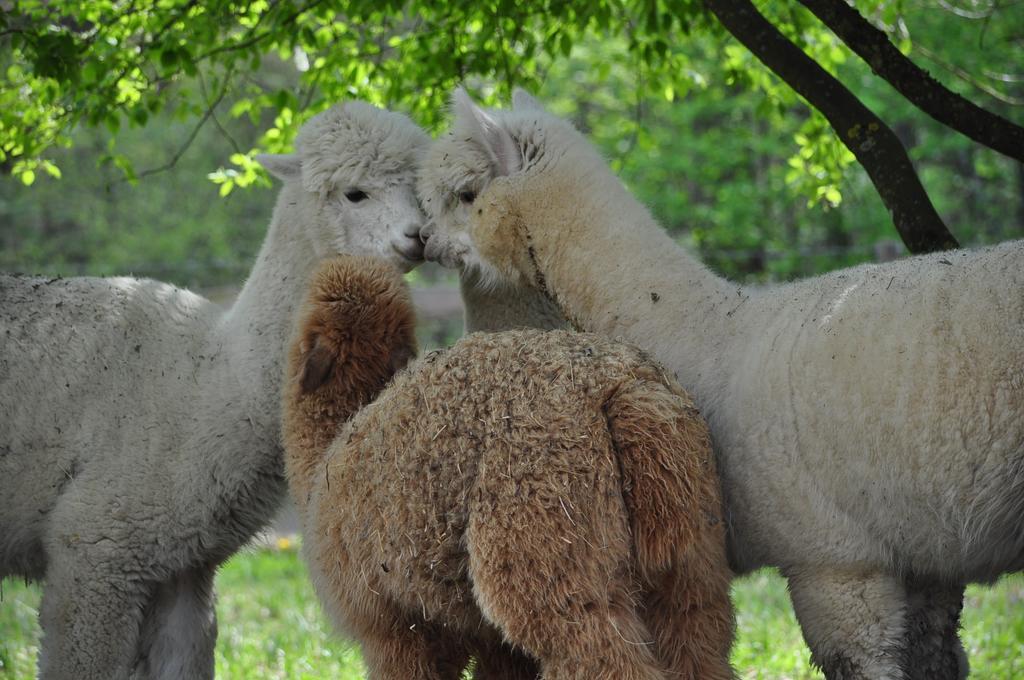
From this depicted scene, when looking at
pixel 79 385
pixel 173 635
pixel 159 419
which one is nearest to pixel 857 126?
→ pixel 159 419

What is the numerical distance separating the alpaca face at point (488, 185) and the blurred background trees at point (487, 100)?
2.44ft

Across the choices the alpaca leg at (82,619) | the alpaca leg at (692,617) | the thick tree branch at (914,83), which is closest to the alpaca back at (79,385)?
the alpaca leg at (82,619)

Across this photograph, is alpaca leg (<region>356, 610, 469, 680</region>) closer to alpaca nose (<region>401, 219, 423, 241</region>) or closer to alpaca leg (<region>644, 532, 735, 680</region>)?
alpaca leg (<region>644, 532, 735, 680</region>)

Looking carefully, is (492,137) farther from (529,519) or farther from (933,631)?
(933,631)

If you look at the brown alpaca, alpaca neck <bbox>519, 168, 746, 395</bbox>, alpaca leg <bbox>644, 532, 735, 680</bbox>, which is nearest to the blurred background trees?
alpaca neck <bbox>519, 168, 746, 395</bbox>

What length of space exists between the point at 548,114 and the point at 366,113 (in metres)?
0.93

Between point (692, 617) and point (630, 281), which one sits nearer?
point (692, 617)

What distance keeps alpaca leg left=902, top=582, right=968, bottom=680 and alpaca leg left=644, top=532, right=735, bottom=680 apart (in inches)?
27.6

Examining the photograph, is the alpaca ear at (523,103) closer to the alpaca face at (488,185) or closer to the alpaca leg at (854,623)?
the alpaca face at (488,185)

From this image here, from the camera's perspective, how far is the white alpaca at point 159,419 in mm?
4449

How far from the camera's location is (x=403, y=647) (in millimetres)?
3195

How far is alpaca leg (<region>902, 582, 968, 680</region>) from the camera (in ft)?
11.4

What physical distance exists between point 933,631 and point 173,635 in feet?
10.2

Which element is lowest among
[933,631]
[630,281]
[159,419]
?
[159,419]
